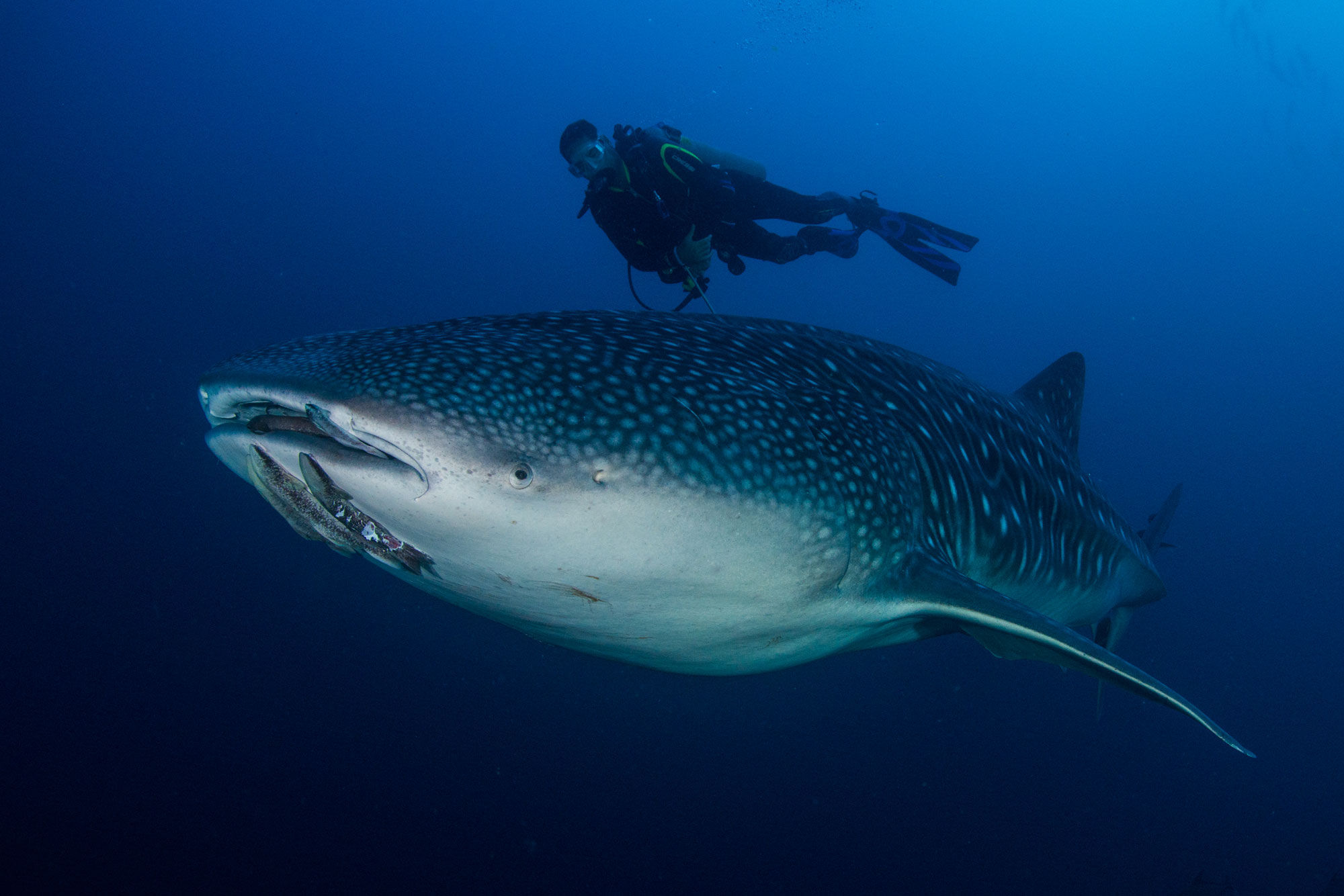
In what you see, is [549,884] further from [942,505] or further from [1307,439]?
[1307,439]

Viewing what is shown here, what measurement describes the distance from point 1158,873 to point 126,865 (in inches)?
510

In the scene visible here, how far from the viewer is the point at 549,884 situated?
289 inches

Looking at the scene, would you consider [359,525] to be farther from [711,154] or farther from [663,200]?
[711,154]

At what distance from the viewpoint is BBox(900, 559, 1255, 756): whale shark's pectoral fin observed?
2029 millimetres

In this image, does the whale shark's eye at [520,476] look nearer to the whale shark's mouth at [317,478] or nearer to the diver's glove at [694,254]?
the whale shark's mouth at [317,478]

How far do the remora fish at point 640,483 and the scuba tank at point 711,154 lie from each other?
193 inches

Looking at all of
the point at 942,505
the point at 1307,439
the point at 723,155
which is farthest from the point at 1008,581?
the point at 1307,439

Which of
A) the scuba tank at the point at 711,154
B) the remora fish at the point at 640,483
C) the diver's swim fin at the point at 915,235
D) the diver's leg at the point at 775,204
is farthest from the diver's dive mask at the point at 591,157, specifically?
the remora fish at the point at 640,483

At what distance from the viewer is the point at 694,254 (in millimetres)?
6961

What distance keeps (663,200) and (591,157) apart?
849 millimetres

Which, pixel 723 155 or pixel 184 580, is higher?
pixel 723 155

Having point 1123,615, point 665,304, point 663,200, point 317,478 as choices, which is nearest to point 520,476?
point 317,478

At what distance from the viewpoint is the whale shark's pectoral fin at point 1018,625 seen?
2029 mm

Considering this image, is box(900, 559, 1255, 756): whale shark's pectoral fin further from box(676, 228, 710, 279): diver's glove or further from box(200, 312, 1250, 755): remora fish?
box(676, 228, 710, 279): diver's glove
